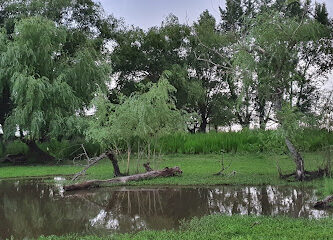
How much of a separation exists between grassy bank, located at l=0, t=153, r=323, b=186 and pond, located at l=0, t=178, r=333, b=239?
0.69 meters

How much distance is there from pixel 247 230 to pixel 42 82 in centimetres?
1311

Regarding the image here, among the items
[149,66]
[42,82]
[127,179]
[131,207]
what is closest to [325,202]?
[131,207]

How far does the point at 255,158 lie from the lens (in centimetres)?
1805

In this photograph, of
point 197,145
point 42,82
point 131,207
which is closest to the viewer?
point 131,207

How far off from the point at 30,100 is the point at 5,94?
129 inches

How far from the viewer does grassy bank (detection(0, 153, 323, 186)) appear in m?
11.9

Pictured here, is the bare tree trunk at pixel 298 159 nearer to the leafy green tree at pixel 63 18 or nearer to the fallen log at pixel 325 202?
the fallen log at pixel 325 202

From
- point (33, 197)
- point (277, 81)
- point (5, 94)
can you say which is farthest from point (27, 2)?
point (277, 81)

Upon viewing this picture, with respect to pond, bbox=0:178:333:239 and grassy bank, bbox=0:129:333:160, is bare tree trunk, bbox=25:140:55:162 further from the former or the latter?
pond, bbox=0:178:333:239

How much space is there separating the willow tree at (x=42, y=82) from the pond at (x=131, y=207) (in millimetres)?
5882

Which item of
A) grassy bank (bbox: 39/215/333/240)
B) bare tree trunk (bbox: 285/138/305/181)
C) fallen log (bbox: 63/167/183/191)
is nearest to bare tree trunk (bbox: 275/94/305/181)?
bare tree trunk (bbox: 285/138/305/181)

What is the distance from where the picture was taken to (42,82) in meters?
17.4

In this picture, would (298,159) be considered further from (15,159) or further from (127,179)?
(15,159)

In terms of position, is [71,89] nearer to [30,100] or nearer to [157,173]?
[30,100]
